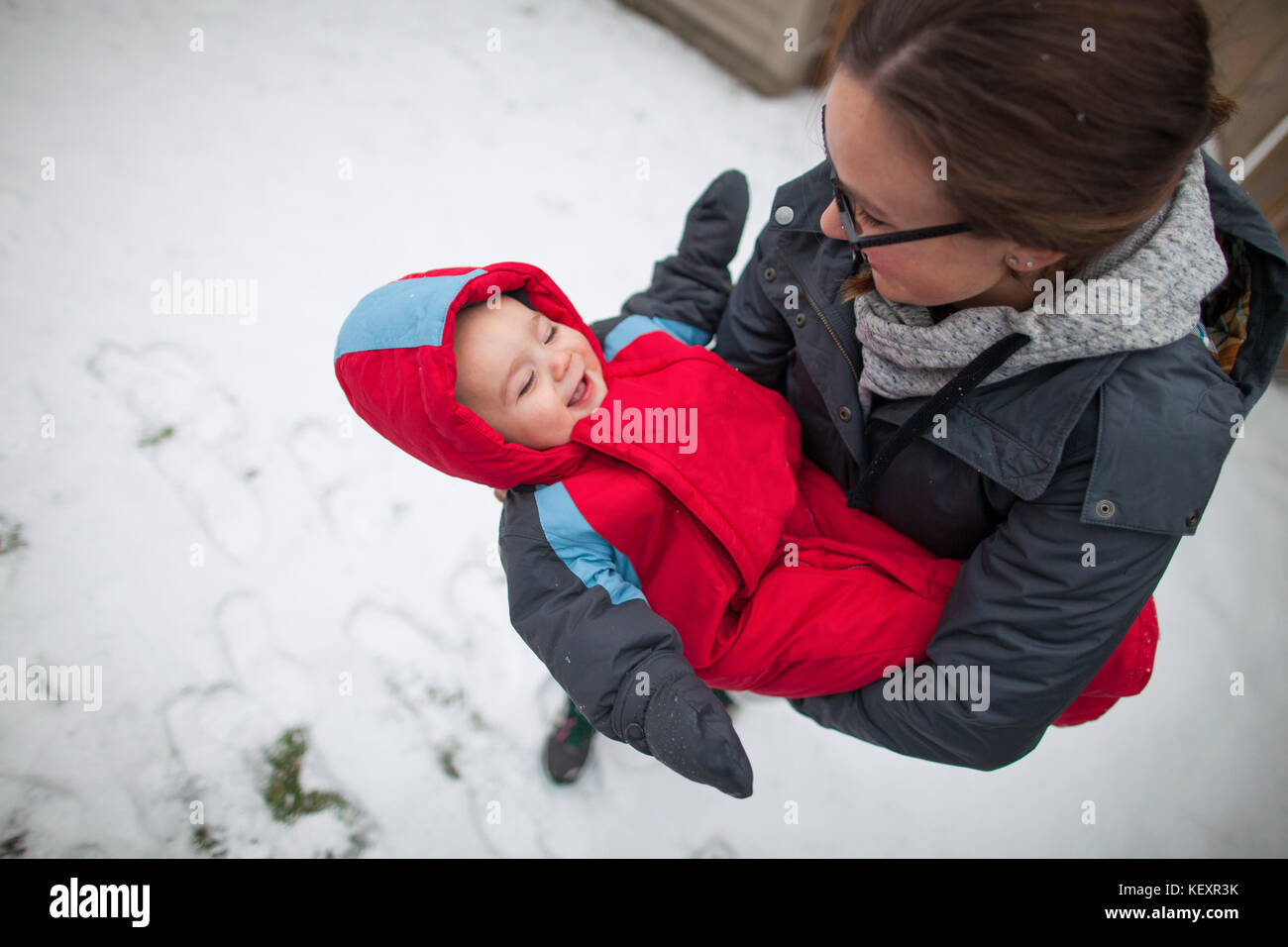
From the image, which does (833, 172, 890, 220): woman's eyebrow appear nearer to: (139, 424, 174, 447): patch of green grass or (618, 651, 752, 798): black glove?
(618, 651, 752, 798): black glove

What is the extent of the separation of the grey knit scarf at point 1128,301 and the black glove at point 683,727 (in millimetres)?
644

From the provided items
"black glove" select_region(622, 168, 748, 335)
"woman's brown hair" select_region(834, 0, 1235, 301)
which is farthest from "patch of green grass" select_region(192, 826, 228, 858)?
"woman's brown hair" select_region(834, 0, 1235, 301)

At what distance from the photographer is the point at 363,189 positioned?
2521 mm

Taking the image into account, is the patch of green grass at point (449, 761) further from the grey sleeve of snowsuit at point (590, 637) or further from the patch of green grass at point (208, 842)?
the grey sleeve of snowsuit at point (590, 637)

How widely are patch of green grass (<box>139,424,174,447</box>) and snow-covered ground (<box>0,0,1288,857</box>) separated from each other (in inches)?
0.6

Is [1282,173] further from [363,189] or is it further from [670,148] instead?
[363,189]

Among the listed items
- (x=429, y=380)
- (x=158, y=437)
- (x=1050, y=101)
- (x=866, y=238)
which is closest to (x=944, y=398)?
(x=866, y=238)

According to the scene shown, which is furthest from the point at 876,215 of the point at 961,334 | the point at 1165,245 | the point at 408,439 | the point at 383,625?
the point at 383,625

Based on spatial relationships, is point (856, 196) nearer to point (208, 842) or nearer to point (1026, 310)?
point (1026, 310)

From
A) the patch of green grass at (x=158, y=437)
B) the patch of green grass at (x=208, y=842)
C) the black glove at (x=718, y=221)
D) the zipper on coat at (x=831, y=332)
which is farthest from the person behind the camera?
the patch of green grass at (x=158, y=437)

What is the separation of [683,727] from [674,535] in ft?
1.22

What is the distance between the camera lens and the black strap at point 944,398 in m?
0.95

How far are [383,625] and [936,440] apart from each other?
4.91 feet

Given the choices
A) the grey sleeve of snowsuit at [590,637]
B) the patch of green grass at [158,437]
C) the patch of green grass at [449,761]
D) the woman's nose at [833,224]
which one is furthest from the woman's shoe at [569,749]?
the patch of green grass at [158,437]
